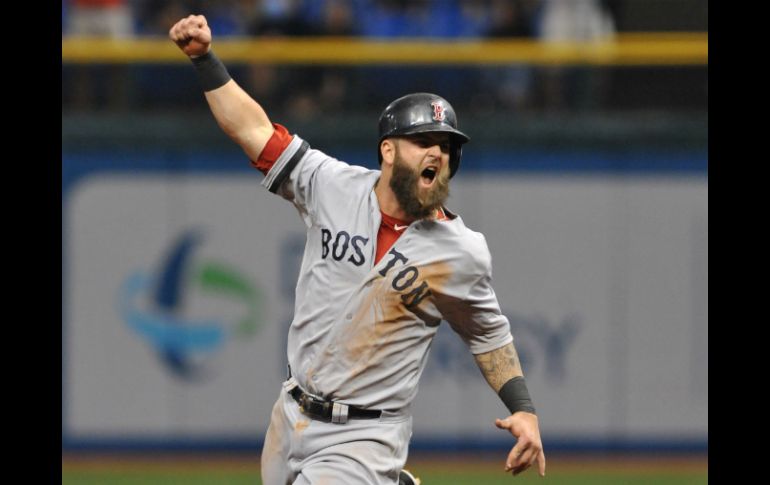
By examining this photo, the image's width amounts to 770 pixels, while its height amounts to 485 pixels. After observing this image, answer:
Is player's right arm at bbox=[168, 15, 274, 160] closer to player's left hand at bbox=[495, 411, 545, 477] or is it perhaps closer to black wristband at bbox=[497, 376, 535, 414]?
black wristband at bbox=[497, 376, 535, 414]

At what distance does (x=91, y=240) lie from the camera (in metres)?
11.2

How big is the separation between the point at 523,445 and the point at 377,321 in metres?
0.79

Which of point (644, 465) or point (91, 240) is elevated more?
point (91, 240)

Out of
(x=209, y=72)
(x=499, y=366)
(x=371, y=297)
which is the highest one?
(x=209, y=72)

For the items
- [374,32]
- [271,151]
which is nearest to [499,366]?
[271,151]

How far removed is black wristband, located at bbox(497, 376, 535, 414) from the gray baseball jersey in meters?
0.17

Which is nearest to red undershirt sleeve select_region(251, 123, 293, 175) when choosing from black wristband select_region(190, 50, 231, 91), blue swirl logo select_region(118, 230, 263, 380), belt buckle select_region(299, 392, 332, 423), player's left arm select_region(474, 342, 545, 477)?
black wristband select_region(190, 50, 231, 91)

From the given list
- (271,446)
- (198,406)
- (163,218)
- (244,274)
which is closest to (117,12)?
(163,218)

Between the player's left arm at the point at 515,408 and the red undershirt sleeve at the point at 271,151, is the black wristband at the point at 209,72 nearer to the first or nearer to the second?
the red undershirt sleeve at the point at 271,151

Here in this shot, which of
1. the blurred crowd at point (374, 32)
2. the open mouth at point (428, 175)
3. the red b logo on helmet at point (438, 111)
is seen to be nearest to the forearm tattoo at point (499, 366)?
the open mouth at point (428, 175)

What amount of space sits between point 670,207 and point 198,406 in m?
4.53

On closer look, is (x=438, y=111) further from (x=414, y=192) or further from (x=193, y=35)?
(x=193, y=35)

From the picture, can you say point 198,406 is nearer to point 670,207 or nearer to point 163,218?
point 163,218

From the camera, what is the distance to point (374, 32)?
11.9 metres
